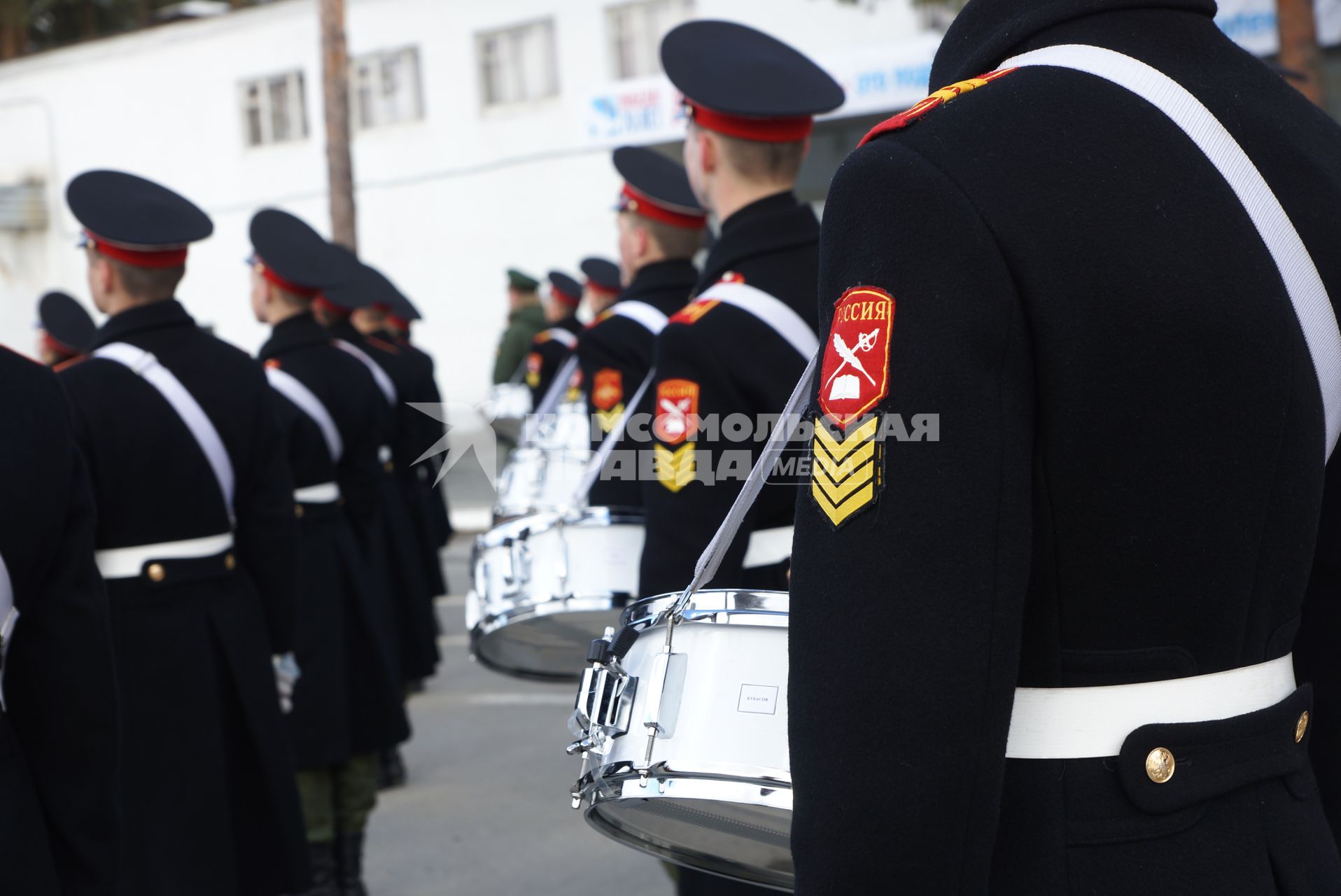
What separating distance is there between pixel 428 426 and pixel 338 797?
3.68 meters

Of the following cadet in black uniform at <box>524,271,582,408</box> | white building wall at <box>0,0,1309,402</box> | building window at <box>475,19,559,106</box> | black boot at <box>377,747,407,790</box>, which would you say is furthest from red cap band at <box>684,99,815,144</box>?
building window at <box>475,19,559,106</box>

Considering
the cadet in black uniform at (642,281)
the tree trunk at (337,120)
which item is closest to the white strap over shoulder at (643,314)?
the cadet in black uniform at (642,281)

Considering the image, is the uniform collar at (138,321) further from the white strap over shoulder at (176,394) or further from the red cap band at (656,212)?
the red cap band at (656,212)

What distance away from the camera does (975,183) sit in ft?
4.09

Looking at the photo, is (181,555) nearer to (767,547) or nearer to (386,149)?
(767,547)

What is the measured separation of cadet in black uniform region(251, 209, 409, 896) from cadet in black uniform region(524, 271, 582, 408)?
2423 millimetres

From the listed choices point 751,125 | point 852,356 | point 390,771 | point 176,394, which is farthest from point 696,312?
point 390,771

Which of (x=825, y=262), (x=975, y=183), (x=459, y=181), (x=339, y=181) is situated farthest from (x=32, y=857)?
(x=459, y=181)

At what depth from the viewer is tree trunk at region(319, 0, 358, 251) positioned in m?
16.0

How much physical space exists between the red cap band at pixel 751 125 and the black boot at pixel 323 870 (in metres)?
2.81

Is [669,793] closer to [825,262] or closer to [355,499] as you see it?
[825,262]

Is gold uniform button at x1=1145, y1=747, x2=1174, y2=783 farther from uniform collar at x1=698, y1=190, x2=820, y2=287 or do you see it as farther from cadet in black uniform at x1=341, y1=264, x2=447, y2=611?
cadet in black uniform at x1=341, y1=264, x2=447, y2=611

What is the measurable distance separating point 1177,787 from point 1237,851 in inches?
3.7

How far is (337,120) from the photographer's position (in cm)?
1616
